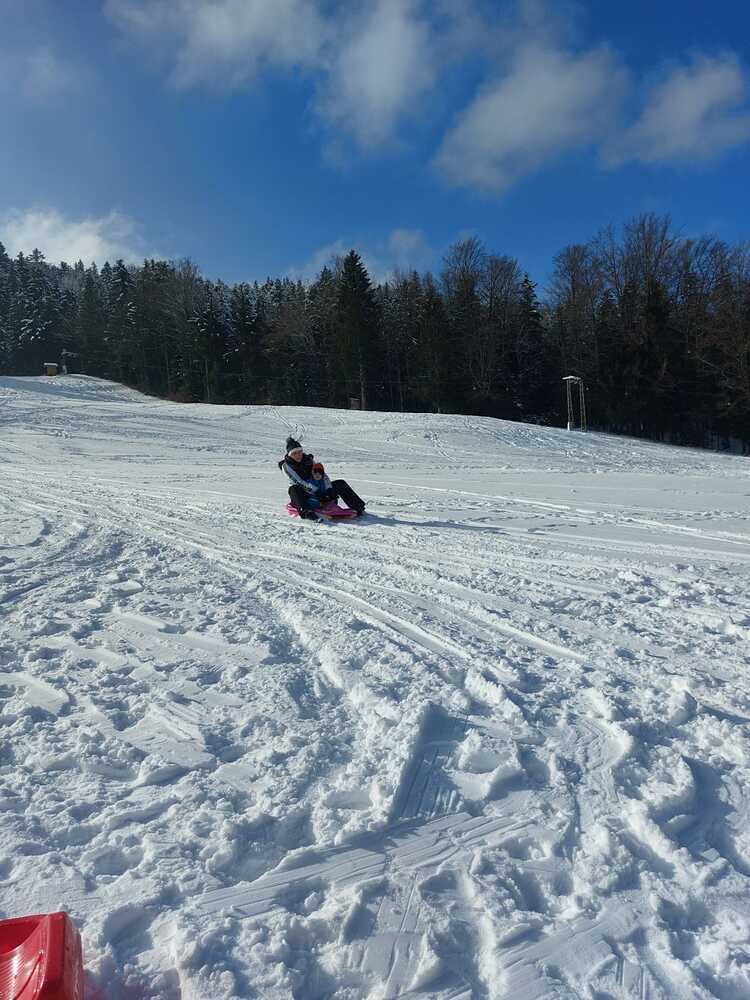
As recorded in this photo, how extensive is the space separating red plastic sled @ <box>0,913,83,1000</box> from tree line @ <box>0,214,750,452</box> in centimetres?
3717

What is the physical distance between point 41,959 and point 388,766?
1482 mm

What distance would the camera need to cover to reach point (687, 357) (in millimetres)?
34219

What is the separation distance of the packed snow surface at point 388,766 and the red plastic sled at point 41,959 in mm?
224

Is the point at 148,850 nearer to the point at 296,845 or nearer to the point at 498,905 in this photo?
the point at 296,845

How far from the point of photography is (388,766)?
2613 millimetres

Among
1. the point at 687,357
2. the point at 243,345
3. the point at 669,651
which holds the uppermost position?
the point at 243,345

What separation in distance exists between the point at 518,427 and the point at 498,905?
23.4 m

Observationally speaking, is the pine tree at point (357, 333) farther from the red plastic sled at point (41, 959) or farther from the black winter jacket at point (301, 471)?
the red plastic sled at point (41, 959)

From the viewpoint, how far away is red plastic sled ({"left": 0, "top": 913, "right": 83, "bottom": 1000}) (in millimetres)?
1430

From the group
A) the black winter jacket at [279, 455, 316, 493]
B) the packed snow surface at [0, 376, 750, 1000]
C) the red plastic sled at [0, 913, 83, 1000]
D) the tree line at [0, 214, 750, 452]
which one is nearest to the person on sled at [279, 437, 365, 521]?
the black winter jacket at [279, 455, 316, 493]

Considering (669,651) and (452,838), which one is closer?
(452,838)

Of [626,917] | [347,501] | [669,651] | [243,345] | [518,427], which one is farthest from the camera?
[243,345]

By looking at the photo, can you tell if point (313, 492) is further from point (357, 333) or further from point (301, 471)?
point (357, 333)

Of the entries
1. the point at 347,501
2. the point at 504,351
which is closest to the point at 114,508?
the point at 347,501
